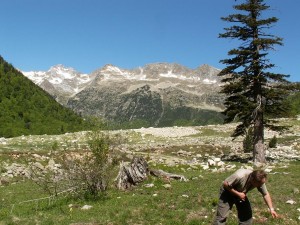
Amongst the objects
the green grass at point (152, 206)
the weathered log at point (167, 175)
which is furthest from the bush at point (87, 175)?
the weathered log at point (167, 175)

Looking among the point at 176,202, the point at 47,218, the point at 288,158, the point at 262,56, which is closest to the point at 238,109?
the point at 262,56

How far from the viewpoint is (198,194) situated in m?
19.4

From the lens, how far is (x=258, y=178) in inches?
439

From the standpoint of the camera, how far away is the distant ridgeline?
104 metres

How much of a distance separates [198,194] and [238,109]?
15.2m

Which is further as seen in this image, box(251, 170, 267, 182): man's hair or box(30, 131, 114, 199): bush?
box(30, 131, 114, 199): bush

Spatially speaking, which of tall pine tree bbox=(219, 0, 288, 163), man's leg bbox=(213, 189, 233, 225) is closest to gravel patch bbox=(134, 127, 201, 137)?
tall pine tree bbox=(219, 0, 288, 163)

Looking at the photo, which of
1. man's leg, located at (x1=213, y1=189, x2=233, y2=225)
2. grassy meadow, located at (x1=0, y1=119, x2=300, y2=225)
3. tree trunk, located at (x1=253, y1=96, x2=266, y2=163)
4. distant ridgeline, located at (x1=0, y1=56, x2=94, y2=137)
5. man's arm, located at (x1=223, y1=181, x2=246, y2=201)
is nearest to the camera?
man's arm, located at (x1=223, y1=181, x2=246, y2=201)

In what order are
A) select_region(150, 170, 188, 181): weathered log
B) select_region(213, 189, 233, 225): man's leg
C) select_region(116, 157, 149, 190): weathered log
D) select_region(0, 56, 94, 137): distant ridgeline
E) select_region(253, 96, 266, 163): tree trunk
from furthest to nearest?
select_region(0, 56, 94, 137): distant ridgeline → select_region(253, 96, 266, 163): tree trunk → select_region(150, 170, 188, 181): weathered log → select_region(116, 157, 149, 190): weathered log → select_region(213, 189, 233, 225): man's leg

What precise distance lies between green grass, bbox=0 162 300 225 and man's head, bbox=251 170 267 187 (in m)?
4.62

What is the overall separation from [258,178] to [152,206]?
7.86 meters

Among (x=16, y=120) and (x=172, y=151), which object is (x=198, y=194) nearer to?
(x=172, y=151)

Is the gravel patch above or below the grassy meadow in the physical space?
above

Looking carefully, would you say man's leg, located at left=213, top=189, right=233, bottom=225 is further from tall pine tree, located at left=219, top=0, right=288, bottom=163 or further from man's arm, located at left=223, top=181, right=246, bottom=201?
tall pine tree, located at left=219, top=0, right=288, bottom=163
